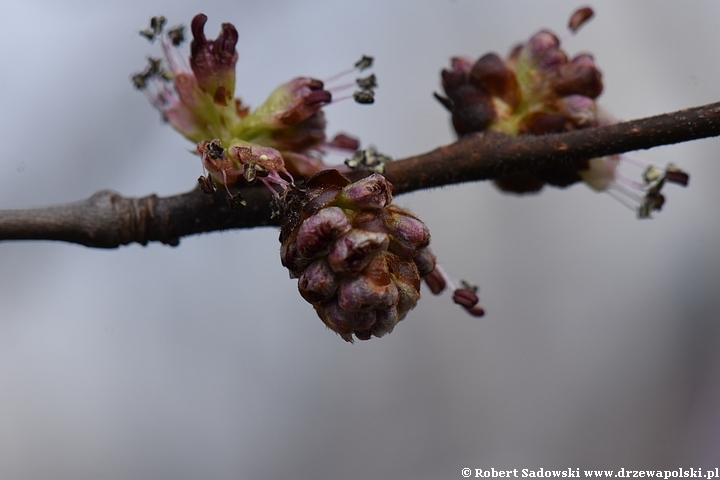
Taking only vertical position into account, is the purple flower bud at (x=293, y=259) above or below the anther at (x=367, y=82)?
below

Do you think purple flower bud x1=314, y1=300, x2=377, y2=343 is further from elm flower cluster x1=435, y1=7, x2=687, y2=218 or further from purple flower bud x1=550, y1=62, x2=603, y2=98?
purple flower bud x1=550, y1=62, x2=603, y2=98

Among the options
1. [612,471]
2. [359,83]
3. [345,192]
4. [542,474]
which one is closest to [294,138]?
[359,83]

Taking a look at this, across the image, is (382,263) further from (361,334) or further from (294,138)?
(294,138)

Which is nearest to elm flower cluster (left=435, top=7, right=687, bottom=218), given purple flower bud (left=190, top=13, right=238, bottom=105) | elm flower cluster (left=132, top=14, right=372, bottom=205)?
elm flower cluster (left=132, top=14, right=372, bottom=205)

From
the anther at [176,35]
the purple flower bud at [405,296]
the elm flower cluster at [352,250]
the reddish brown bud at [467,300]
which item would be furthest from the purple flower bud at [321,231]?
the anther at [176,35]

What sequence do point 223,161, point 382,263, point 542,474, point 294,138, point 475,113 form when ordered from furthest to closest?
1. point 542,474
2. point 475,113
3. point 294,138
4. point 223,161
5. point 382,263

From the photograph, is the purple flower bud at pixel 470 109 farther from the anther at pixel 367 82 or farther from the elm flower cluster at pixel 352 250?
the elm flower cluster at pixel 352 250
